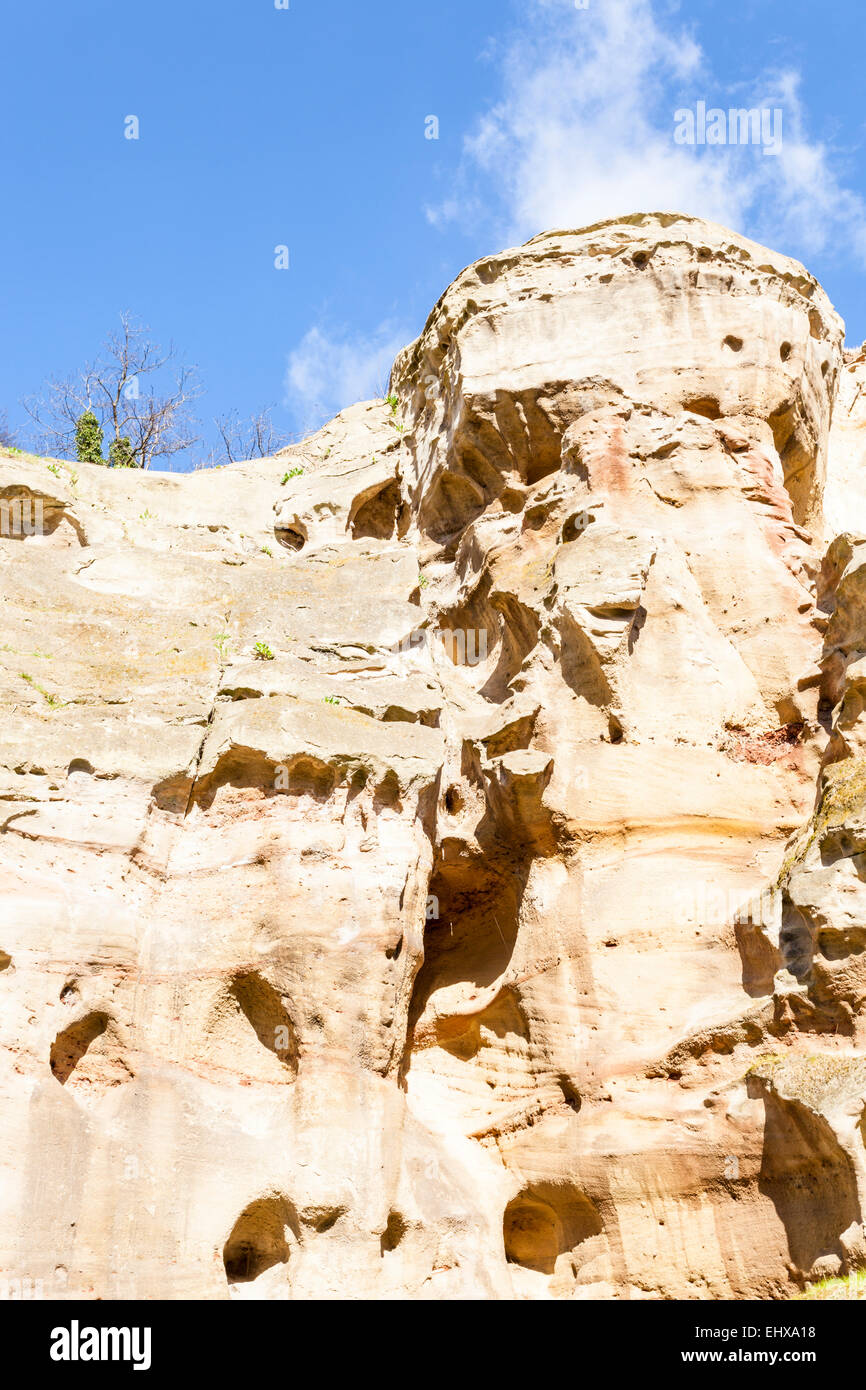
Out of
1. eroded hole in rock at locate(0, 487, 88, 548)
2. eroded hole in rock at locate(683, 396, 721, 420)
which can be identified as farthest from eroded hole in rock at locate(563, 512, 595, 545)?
eroded hole in rock at locate(0, 487, 88, 548)

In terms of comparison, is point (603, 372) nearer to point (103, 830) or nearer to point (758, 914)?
point (758, 914)

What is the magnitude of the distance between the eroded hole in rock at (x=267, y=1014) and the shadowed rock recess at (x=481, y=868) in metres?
0.03

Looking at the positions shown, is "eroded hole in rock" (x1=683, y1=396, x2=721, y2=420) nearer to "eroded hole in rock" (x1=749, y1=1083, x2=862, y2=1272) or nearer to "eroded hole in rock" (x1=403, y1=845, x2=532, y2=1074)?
"eroded hole in rock" (x1=403, y1=845, x2=532, y2=1074)

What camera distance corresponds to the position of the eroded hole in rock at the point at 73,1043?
405 inches

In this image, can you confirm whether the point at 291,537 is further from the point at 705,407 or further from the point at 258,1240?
the point at 258,1240

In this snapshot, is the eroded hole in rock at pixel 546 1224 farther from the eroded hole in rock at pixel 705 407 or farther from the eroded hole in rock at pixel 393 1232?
the eroded hole in rock at pixel 705 407

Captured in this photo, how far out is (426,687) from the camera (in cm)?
1334

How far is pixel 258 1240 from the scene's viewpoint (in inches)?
409

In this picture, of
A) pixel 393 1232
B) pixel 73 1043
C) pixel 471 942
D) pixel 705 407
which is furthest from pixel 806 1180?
pixel 705 407

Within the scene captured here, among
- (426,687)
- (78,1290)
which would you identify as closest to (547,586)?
(426,687)

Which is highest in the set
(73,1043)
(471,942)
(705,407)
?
(705,407)

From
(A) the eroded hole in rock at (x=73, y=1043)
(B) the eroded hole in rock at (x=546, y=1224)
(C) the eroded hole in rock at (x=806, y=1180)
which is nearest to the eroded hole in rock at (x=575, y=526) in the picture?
(C) the eroded hole in rock at (x=806, y=1180)

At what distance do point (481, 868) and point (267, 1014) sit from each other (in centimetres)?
276

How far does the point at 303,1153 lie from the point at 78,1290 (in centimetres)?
178
